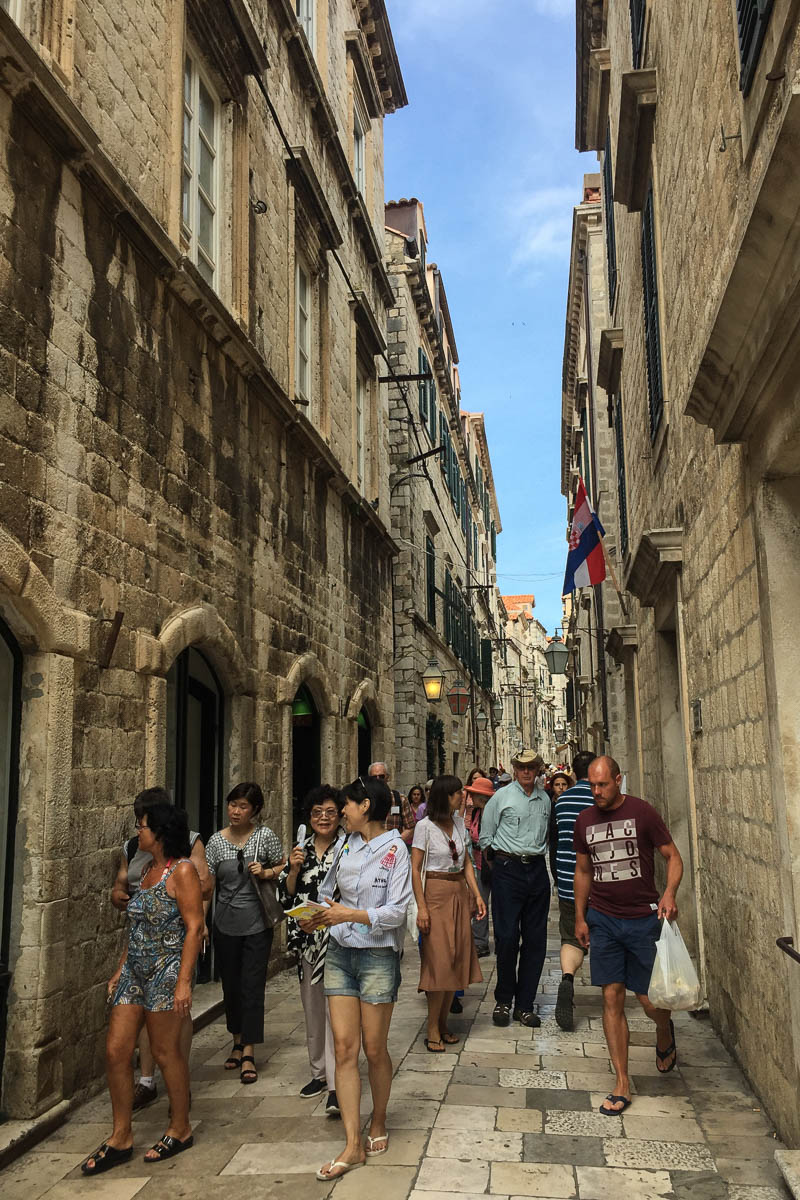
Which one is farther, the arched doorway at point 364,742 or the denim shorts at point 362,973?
the arched doorway at point 364,742

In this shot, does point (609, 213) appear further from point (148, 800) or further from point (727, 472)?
point (148, 800)

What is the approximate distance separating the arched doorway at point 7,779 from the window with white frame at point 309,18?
9.90 m

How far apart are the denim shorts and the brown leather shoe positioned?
1506 millimetres

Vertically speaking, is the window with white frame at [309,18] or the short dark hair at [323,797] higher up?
the window with white frame at [309,18]

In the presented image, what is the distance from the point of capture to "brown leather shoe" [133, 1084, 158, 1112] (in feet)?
17.1

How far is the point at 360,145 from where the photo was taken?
15.5 m

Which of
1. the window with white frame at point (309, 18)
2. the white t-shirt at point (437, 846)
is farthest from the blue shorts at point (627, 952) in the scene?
the window with white frame at point (309, 18)

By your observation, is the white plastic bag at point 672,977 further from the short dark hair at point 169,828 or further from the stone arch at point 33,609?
the stone arch at point 33,609

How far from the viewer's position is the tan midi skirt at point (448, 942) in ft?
20.4

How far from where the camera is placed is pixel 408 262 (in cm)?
2055

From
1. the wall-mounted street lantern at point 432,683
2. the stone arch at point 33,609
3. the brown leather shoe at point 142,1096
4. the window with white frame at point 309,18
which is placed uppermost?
the window with white frame at point 309,18

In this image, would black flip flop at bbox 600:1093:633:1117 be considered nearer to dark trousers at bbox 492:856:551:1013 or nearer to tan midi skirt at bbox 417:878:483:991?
tan midi skirt at bbox 417:878:483:991

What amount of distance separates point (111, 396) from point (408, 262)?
1563cm

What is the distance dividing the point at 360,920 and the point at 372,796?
0.57 meters
